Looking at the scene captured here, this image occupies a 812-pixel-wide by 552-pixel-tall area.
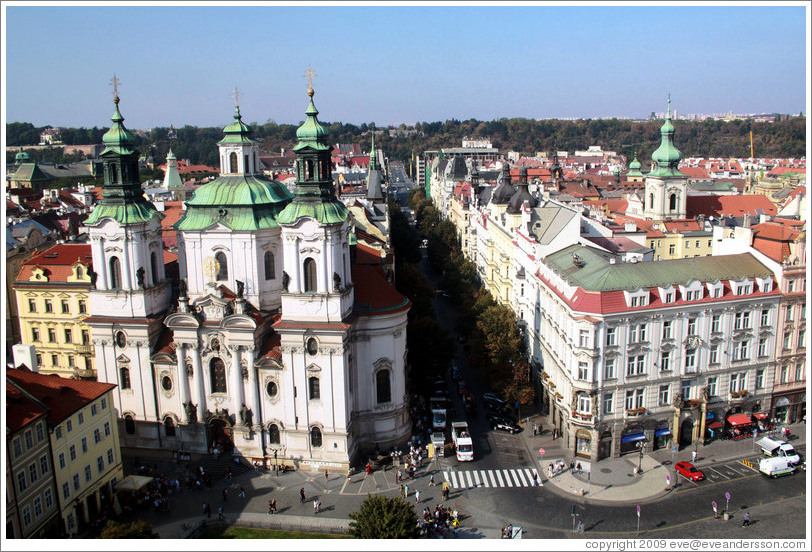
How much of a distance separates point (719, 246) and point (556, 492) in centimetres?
3095

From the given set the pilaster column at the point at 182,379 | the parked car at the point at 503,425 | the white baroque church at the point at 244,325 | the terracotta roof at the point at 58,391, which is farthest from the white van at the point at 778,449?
the terracotta roof at the point at 58,391

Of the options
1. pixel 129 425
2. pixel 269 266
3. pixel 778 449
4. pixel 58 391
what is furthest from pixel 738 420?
pixel 58 391

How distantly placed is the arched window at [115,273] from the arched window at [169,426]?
10.9 metres

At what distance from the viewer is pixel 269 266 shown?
182ft

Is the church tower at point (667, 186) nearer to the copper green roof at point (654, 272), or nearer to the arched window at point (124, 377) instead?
the copper green roof at point (654, 272)

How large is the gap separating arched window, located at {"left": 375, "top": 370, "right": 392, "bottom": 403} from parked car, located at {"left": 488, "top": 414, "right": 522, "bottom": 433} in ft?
33.5

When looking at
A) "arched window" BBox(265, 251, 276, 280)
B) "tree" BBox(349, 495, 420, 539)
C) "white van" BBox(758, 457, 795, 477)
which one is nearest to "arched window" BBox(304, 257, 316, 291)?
"arched window" BBox(265, 251, 276, 280)

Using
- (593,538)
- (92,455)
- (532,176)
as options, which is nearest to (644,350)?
(593,538)

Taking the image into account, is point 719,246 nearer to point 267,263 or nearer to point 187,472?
point 267,263

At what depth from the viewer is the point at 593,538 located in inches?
1729

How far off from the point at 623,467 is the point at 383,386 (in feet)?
61.4

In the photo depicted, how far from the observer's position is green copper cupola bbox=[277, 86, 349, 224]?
50344 mm

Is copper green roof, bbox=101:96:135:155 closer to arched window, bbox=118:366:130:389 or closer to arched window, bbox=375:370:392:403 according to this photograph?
arched window, bbox=118:366:130:389

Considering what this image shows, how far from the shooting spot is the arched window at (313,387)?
→ 52250 mm
